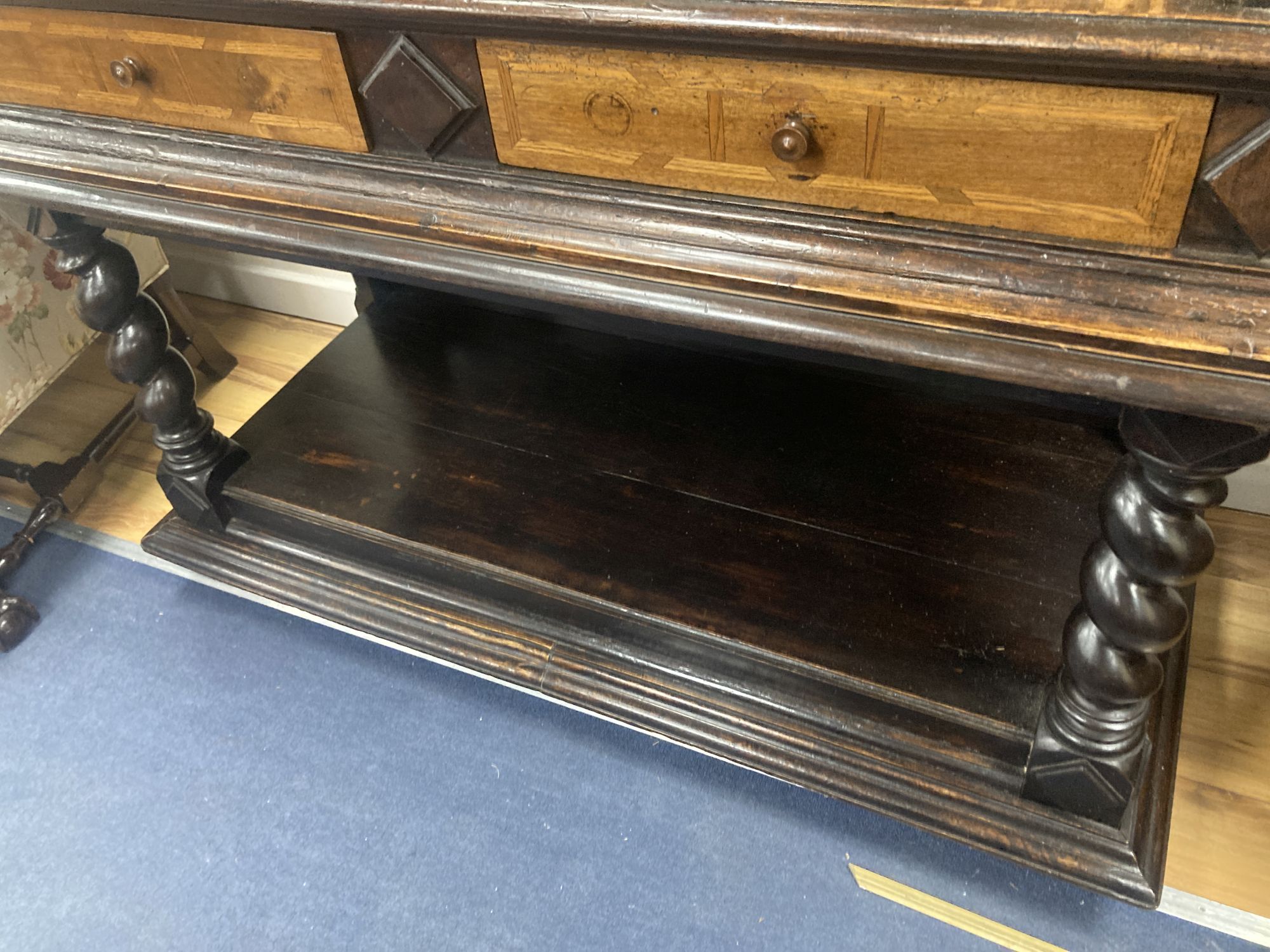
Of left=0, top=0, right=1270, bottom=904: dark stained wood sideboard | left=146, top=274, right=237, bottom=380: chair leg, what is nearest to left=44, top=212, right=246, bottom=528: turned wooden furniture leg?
left=0, top=0, right=1270, bottom=904: dark stained wood sideboard

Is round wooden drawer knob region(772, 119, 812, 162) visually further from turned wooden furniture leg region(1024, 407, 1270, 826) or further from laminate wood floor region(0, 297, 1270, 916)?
laminate wood floor region(0, 297, 1270, 916)

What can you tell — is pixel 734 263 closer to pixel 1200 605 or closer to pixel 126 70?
pixel 126 70

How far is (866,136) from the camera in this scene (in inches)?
22.5

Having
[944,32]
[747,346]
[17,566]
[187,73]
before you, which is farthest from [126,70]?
[17,566]

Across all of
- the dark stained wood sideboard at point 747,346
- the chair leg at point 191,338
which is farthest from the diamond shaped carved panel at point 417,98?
the chair leg at point 191,338

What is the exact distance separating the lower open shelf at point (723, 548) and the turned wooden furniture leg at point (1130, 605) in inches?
1.5

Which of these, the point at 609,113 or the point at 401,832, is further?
the point at 401,832

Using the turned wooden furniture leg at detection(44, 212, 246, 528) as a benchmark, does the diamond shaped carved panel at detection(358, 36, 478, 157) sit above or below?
above

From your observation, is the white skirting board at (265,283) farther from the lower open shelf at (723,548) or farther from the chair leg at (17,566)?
the chair leg at (17,566)

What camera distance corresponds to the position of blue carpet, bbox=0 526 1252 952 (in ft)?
3.16

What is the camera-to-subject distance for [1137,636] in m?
0.74

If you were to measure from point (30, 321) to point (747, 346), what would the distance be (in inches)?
39.8

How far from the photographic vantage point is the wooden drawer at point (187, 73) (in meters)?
0.71

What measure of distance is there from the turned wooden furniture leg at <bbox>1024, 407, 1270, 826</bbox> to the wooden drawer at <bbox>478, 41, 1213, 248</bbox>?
145 millimetres
